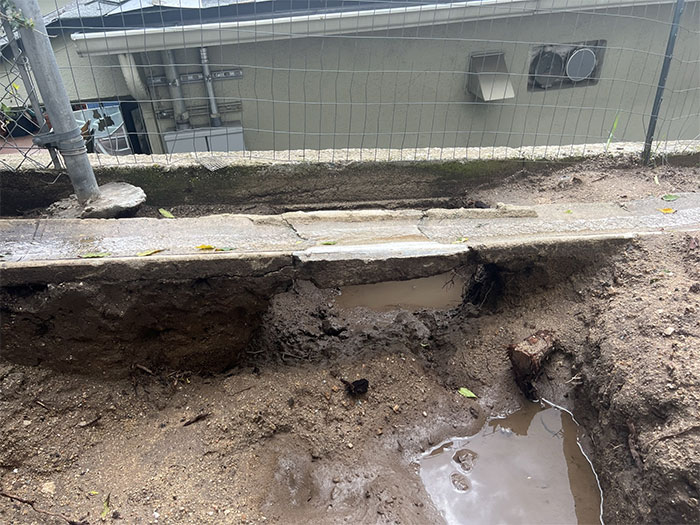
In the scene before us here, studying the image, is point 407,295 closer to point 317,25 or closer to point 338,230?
point 338,230

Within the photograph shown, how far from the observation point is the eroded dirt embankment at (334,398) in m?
2.28

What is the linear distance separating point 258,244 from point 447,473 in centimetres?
170

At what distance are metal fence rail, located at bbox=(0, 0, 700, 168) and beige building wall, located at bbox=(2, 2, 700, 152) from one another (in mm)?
18

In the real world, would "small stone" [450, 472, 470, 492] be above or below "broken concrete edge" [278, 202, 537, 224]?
below

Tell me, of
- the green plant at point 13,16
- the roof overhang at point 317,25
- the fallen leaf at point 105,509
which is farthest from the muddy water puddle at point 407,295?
Result: the green plant at point 13,16

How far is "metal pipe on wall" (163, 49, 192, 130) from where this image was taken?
17.3 feet

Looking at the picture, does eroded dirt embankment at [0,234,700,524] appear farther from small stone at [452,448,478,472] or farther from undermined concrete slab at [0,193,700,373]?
small stone at [452,448,478,472]

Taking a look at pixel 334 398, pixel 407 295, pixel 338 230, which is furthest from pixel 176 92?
pixel 334 398

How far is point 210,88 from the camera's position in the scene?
18.2 feet

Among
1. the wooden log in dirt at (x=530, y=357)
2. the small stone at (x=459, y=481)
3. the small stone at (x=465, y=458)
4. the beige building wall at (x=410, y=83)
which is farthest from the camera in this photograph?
the beige building wall at (x=410, y=83)

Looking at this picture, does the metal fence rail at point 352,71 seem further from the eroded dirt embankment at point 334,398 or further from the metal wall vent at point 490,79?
the eroded dirt embankment at point 334,398

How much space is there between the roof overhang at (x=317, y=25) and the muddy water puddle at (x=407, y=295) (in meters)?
2.41

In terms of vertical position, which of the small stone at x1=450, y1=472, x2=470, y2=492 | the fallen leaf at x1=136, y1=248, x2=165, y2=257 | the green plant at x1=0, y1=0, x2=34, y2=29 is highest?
the green plant at x1=0, y1=0, x2=34, y2=29

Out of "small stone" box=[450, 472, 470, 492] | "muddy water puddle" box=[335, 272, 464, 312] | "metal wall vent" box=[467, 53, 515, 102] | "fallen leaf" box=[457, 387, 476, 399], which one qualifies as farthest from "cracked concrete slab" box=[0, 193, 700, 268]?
"metal wall vent" box=[467, 53, 515, 102]
